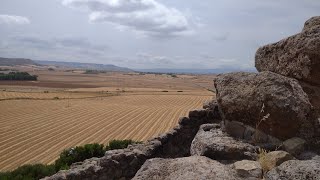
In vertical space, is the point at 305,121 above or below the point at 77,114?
above

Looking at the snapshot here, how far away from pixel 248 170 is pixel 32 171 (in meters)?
10.9

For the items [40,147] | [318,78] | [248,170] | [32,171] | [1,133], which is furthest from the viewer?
[1,133]

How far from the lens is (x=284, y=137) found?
750 cm

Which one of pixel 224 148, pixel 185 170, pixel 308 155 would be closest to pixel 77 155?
pixel 224 148

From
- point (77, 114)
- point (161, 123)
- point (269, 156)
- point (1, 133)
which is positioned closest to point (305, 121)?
point (269, 156)

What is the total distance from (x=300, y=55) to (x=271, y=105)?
1632mm

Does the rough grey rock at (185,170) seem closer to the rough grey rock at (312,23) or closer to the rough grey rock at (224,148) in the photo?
the rough grey rock at (224,148)

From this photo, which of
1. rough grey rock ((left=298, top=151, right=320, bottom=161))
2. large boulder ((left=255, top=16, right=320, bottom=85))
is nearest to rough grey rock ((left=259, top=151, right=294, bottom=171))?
rough grey rock ((left=298, top=151, right=320, bottom=161))

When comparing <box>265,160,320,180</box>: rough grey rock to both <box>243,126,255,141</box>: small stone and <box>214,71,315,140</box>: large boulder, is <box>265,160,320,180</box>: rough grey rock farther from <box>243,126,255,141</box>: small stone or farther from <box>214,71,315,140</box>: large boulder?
<box>243,126,255,141</box>: small stone

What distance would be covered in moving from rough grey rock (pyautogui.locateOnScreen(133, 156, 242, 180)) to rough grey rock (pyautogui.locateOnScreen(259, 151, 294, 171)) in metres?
0.51

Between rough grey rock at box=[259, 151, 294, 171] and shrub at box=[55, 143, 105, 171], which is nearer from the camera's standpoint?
rough grey rock at box=[259, 151, 294, 171]

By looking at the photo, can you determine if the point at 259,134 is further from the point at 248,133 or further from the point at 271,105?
the point at 271,105

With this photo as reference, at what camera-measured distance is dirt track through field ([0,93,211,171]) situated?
27.4m

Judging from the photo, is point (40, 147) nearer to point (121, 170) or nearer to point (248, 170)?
point (121, 170)
